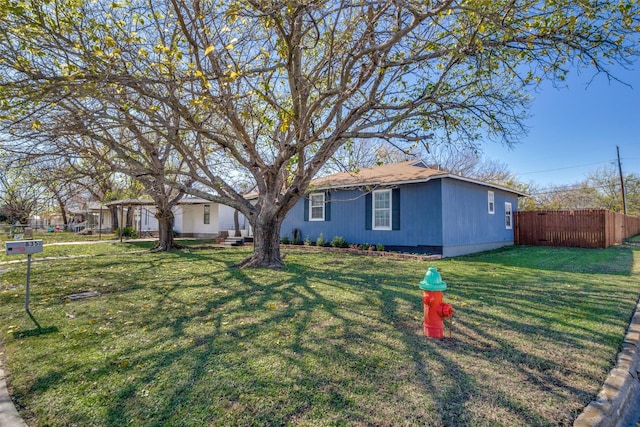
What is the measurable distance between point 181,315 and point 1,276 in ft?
22.4

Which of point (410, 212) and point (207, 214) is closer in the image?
point (410, 212)

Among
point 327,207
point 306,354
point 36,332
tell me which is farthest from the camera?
point 327,207

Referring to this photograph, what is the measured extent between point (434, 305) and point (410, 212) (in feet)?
28.9

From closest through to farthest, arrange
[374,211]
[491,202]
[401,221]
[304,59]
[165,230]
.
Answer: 1. [304,59]
2. [401,221]
3. [374,211]
4. [165,230]
5. [491,202]

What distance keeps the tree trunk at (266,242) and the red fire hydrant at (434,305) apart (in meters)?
5.54

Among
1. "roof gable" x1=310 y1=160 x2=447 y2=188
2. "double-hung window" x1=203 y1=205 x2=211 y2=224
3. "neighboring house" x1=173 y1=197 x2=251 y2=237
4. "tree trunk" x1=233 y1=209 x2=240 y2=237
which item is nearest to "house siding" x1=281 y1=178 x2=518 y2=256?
"roof gable" x1=310 y1=160 x2=447 y2=188

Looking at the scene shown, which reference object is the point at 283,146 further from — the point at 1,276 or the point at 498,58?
the point at 1,276

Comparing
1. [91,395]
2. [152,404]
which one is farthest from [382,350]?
[91,395]

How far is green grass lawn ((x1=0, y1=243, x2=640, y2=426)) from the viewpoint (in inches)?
92.2

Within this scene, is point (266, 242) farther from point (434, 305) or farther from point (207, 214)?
point (207, 214)

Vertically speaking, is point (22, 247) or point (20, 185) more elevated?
point (20, 185)

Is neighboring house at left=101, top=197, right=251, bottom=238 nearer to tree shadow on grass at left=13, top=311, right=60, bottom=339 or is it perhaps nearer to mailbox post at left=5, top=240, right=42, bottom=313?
mailbox post at left=5, top=240, right=42, bottom=313

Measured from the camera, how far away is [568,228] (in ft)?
50.4

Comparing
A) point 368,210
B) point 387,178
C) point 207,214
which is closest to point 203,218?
point 207,214
